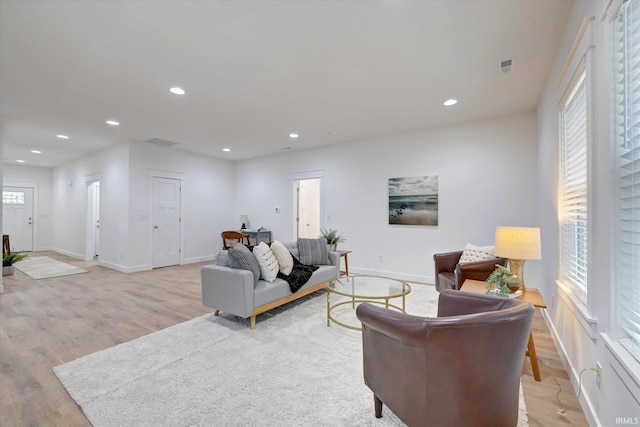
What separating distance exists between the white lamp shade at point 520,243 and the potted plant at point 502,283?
0.19 m

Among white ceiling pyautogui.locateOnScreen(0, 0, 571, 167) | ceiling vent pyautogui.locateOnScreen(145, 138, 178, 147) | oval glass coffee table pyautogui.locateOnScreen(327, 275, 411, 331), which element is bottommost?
oval glass coffee table pyautogui.locateOnScreen(327, 275, 411, 331)

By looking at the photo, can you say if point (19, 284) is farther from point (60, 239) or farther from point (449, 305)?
point (449, 305)

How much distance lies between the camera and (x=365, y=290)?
10.3 ft

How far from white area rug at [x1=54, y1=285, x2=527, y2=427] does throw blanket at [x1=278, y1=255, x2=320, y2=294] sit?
49cm

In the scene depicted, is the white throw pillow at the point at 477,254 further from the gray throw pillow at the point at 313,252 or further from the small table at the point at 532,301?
the gray throw pillow at the point at 313,252

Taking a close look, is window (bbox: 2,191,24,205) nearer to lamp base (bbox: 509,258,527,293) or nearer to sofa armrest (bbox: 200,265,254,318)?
sofa armrest (bbox: 200,265,254,318)

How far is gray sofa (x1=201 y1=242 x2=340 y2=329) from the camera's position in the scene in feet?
9.18

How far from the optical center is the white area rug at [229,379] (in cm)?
165

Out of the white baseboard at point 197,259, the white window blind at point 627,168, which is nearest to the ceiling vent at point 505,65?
the white window blind at point 627,168

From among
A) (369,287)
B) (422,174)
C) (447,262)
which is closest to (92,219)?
(369,287)

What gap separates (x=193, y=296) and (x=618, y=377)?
425 centimetres

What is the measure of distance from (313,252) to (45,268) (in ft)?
20.0

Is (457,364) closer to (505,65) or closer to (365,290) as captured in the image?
(365,290)

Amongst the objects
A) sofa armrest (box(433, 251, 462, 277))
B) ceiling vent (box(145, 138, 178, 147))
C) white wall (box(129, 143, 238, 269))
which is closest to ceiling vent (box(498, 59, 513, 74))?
sofa armrest (box(433, 251, 462, 277))
